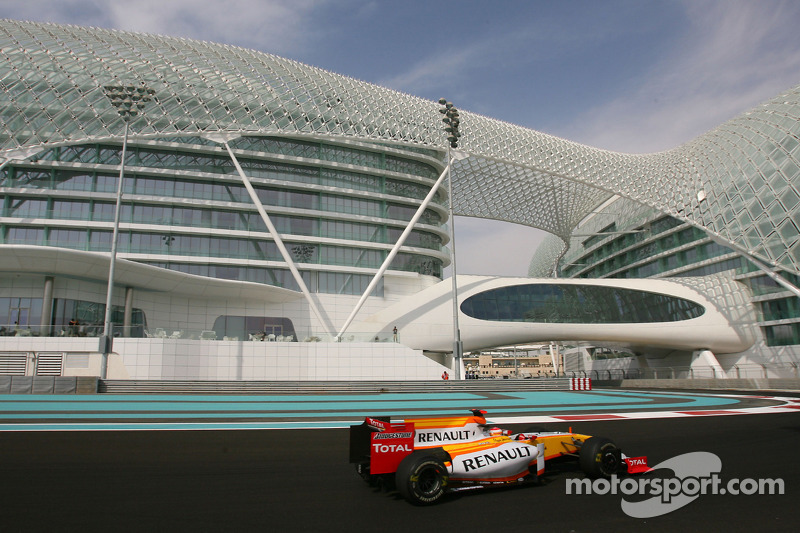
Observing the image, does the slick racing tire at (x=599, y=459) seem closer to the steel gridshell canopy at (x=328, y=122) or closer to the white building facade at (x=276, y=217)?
the white building facade at (x=276, y=217)

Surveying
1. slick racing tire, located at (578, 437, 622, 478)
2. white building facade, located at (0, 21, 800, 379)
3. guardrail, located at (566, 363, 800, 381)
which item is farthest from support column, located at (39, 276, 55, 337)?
guardrail, located at (566, 363, 800, 381)

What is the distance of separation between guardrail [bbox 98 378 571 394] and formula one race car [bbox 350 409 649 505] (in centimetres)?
2256

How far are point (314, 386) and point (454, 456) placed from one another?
23.9 m

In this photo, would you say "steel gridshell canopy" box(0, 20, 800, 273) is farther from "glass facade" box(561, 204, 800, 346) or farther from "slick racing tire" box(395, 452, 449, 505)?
"slick racing tire" box(395, 452, 449, 505)

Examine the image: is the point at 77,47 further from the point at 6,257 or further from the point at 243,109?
the point at 6,257

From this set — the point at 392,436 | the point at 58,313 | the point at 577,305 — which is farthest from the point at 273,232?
the point at 392,436

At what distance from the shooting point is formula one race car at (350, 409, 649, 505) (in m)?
6.63

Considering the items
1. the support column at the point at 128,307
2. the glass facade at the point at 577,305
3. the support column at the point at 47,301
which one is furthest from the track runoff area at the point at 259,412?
the glass facade at the point at 577,305

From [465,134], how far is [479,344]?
18514 millimetres

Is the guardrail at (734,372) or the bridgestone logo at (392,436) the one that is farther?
the guardrail at (734,372)

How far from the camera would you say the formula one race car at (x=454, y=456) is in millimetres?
6629

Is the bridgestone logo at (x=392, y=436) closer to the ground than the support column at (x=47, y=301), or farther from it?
closer to the ground

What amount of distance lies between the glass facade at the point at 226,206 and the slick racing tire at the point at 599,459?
39.7 meters

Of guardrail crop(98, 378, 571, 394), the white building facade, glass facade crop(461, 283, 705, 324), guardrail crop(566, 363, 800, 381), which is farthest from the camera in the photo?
glass facade crop(461, 283, 705, 324)
